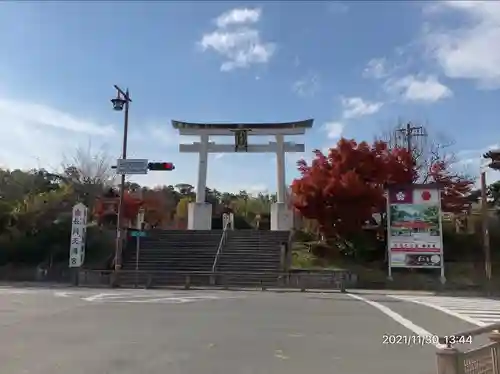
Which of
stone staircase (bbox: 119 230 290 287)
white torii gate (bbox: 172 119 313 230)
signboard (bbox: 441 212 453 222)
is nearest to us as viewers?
stone staircase (bbox: 119 230 290 287)

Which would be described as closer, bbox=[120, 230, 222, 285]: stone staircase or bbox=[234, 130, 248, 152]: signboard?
bbox=[120, 230, 222, 285]: stone staircase

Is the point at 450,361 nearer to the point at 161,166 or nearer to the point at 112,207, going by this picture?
the point at 161,166

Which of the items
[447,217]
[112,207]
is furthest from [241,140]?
[447,217]

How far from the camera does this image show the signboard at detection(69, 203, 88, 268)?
30.9 meters

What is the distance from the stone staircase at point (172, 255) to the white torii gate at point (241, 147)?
2.82 m

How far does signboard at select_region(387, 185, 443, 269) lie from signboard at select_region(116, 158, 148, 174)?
44.5ft

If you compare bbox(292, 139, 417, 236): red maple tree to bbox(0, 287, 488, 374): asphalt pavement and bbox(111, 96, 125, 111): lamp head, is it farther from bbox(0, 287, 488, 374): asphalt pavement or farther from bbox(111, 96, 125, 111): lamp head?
bbox(0, 287, 488, 374): asphalt pavement

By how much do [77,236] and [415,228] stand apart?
1944 centimetres

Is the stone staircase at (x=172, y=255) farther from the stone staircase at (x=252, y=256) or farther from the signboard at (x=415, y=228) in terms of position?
the signboard at (x=415, y=228)

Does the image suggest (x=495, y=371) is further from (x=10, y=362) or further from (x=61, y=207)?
(x=61, y=207)

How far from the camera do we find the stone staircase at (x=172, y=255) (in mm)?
28656
